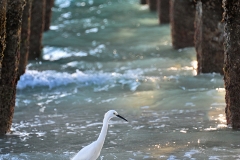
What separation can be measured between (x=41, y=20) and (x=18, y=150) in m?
9.04

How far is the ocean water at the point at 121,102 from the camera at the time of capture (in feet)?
27.8

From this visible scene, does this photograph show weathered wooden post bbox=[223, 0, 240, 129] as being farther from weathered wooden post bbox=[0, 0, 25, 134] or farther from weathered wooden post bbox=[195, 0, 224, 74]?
weathered wooden post bbox=[195, 0, 224, 74]

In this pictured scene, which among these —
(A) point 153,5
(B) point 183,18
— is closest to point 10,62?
(B) point 183,18

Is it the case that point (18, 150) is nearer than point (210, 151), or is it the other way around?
point (210, 151)

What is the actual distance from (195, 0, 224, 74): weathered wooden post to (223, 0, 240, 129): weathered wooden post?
4199 mm

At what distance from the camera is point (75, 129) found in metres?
9.85

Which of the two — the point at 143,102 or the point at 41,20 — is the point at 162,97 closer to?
the point at 143,102

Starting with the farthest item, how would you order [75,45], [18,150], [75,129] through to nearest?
[75,45] < [75,129] < [18,150]

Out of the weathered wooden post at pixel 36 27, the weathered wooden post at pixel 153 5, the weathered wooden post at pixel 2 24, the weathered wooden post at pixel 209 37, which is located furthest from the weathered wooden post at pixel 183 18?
the weathered wooden post at pixel 153 5

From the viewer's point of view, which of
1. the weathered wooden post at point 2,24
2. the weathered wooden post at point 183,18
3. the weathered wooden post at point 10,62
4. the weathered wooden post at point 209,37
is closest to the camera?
the weathered wooden post at point 2,24

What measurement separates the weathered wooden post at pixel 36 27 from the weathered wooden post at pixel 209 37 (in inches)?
202

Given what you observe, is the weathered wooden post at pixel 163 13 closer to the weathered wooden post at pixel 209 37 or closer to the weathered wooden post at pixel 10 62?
the weathered wooden post at pixel 209 37

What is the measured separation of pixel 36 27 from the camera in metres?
17.3

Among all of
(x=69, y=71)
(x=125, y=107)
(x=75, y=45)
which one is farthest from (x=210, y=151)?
(x=75, y=45)
